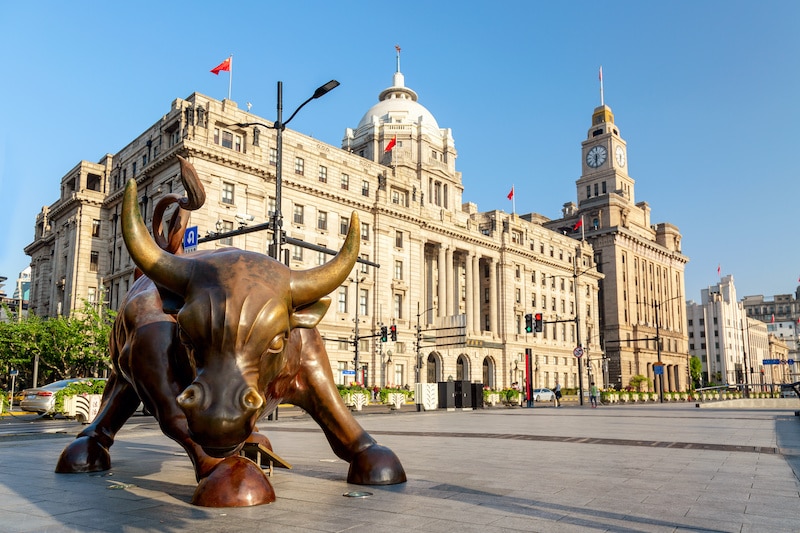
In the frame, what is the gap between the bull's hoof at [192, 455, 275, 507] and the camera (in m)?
5.02

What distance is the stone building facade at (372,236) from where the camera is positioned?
1766 inches

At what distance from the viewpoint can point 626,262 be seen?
99.4 metres

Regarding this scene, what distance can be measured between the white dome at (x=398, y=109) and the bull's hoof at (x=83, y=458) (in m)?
68.6

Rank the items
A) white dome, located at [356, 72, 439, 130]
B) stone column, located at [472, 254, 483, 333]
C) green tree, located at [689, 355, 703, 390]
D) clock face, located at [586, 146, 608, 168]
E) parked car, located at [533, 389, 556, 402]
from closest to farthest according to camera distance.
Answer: parked car, located at [533, 389, 556, 402] < stone column, located at [472, 254, 483, 333] < white dome, located at [356, 72, 439, 130] < clock face, located at [586, 146, 608, 168] < green tree, located at [689, 355, 703, 390]

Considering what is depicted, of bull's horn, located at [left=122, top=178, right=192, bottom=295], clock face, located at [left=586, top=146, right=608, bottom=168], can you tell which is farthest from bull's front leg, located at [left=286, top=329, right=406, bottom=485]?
clock face, located at [left=586, top=146, right=608, bottom=168]

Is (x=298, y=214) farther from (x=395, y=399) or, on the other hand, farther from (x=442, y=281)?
(x=442, y=281)

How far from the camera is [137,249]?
424cm

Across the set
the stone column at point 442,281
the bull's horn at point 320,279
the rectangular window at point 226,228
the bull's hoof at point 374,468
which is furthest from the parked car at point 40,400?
the stone column at point 442,281

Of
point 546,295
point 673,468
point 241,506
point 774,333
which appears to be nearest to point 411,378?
point 546,295

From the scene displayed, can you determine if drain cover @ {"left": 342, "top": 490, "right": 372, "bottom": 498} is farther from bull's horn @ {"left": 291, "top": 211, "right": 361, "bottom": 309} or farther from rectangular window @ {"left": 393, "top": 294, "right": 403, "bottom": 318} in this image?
rectangular window @ {"left": 393, "top": 294, "right": 403, "bottom": 318}

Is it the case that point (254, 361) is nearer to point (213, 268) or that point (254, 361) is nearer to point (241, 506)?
point (213, 268)

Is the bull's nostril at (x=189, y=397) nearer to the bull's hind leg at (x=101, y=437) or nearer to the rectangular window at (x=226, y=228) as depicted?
the bull's hind leg at (x=101, y=437)

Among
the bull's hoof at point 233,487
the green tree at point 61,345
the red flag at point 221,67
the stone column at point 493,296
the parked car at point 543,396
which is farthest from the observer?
the stone column at point 493,296

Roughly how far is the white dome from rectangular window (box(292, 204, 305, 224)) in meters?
28.0
